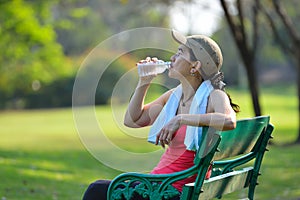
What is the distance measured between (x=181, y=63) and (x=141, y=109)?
49 centimetres

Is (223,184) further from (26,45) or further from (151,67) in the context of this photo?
(26,45)

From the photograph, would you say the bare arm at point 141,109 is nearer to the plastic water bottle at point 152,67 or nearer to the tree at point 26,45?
the plastic water bottle at point 152,67

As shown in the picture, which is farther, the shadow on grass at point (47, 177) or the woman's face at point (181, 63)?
the shadow on grass at point (47, 177)

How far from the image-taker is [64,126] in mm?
33094

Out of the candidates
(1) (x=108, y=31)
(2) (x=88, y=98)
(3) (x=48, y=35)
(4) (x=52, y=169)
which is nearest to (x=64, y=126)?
(3) (x=48, y=35)

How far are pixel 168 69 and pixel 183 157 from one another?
553 millimetres

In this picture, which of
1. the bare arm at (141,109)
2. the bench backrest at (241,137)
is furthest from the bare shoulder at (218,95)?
the bare arm at (141,109)

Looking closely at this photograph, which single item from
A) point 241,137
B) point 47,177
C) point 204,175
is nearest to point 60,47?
point 47,177

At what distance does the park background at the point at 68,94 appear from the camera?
9805 millimetres

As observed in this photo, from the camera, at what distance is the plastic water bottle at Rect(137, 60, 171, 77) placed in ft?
15.0

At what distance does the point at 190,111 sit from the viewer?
4488 mm

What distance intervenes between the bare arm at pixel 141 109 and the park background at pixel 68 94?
12 cm

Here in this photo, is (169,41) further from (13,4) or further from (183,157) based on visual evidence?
(13,4)

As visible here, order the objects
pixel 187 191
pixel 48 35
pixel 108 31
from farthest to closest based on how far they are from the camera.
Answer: pixel 108 31 → pixel 48 35 → pixel 187 191
